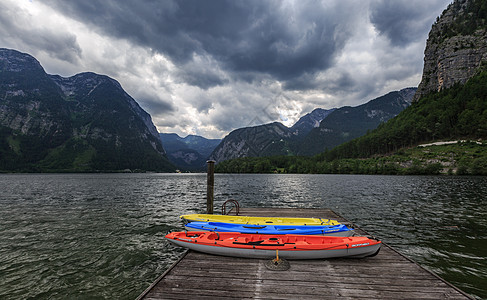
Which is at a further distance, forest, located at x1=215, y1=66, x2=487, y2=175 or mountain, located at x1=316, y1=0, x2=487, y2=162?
mountain, located at x1=316, y1=0, x2=487, y2=162

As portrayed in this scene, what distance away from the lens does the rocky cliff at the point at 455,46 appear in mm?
153625

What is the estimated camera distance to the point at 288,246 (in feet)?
31.7

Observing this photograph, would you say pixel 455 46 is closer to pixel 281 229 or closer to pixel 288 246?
pixel 281 229

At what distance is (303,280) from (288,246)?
1869 millimetres

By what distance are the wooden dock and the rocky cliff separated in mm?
222166

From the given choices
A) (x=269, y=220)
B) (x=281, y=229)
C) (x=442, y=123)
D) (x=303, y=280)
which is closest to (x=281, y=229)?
(x=281, y=229)

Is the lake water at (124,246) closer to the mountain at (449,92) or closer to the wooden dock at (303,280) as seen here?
the wooden dock at (303,280)

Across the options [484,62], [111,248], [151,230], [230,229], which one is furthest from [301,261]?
[484,62]

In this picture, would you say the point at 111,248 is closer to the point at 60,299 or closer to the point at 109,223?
the point at 60,299

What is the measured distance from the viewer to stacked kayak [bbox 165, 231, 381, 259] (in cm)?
955

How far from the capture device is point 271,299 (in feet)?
21.9

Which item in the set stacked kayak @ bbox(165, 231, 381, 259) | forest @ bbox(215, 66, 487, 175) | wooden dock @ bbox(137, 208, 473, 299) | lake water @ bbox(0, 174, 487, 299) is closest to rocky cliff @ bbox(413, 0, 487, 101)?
forest @ bbox(215, 66, 487, 175)

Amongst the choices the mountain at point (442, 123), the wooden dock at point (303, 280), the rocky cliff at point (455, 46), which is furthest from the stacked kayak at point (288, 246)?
the rocky cliff at point (455, 46)

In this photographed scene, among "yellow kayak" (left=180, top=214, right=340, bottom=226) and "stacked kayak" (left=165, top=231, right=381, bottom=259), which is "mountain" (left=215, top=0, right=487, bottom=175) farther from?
"stacked kayak" (left=165, top=231, right=381, bottom=259)
